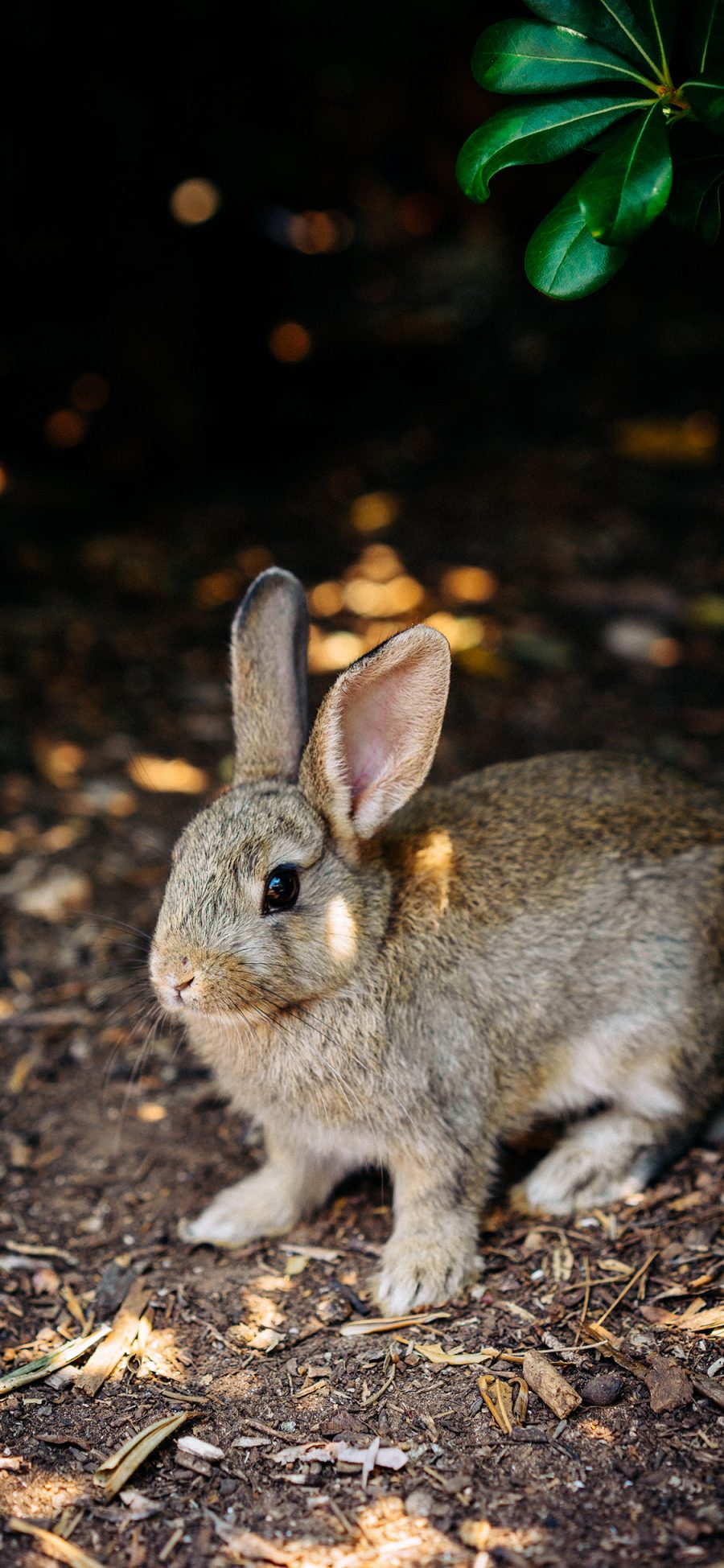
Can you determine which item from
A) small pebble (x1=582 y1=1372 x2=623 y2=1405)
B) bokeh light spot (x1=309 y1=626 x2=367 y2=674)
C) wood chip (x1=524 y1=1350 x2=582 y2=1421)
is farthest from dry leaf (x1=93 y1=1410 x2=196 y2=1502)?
bokeh light spot (x1=309 y1=626 x2=367 y2=674)

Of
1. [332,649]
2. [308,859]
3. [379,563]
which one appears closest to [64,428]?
[379,563]

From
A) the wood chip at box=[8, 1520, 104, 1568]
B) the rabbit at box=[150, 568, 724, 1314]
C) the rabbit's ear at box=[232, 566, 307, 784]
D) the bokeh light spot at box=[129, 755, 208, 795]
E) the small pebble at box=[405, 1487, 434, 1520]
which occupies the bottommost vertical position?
the small pebble at box=[405, 1487, 434, 1520]

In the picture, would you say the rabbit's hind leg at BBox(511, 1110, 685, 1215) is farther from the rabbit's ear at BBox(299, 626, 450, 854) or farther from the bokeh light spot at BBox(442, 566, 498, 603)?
the bokeh light spot at BBox(442, 566, 498, 603)

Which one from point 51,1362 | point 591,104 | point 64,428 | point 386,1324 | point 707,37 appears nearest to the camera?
point 707,37

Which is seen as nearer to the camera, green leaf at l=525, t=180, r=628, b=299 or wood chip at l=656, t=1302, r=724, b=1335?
green leaf at l=525, t=180, r=628, b=299

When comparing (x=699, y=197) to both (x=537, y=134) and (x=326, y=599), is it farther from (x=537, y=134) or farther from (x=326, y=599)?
(x=326, y=599)

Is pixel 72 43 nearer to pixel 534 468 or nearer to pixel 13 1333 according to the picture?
pixel 534 468
